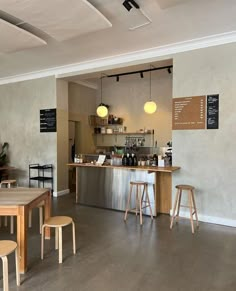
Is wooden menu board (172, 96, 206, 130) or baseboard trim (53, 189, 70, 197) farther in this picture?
baseboard trim (53, 189, 70, 197)

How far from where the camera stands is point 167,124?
7.37 meters

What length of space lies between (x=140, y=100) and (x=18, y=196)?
18.5 ft

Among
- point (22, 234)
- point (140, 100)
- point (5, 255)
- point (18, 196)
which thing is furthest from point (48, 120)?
point (5, 255)

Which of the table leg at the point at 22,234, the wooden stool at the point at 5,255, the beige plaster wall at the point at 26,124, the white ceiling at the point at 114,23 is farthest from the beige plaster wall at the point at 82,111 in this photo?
the wooden stool at the point at 5,255

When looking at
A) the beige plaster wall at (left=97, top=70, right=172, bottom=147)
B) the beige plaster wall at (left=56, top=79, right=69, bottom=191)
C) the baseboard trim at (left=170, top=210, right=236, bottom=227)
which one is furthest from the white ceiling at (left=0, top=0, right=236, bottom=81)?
the baseboard trim at (left=170, top=210, right=236, bottom=227)

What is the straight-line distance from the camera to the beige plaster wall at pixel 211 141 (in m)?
3.97

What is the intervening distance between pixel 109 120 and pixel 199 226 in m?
4.96

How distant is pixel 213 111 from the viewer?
4.09m

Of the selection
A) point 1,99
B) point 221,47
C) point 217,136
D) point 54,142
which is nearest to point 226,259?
point 217,136

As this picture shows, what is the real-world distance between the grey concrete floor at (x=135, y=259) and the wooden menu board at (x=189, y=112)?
169cm

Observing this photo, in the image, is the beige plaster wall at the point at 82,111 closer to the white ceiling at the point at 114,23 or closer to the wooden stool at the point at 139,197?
the white ceiling at the point at 114,23

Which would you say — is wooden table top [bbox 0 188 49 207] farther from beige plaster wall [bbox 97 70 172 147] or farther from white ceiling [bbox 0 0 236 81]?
beige plaster wall [bbox 97 70 172 147]

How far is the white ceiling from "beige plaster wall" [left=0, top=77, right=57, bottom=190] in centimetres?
133

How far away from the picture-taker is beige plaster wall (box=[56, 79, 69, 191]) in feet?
19.8
